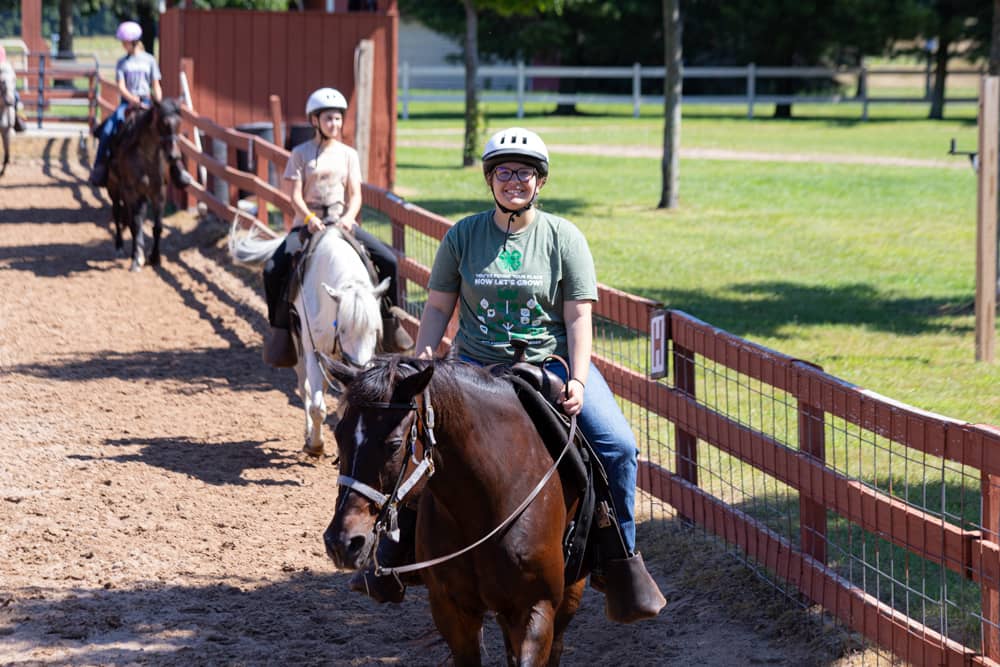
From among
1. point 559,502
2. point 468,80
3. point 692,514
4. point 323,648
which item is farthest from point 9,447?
point 468,80

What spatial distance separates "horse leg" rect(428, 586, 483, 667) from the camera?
4.80m

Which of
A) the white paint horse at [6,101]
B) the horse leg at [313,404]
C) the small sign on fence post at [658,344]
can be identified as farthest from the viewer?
the white paint horse at [6,101]

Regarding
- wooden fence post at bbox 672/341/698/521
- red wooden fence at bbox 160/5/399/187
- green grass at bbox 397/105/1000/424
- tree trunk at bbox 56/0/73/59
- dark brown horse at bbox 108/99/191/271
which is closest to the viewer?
wooden fence post at bbox 672/341/698/521

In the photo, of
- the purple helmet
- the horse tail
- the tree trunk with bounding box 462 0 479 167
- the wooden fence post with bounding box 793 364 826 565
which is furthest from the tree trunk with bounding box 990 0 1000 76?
the tree trunk with bounding box 462 0 479 167

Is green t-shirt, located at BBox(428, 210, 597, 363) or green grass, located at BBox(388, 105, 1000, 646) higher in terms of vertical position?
green t-shirt, located at BBox(428, 210, 597, 363)

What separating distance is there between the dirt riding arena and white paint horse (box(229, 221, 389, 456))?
1.81 feet

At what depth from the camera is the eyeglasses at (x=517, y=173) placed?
4.94 metres

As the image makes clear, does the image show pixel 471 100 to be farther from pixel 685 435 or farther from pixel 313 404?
pixel 685 435

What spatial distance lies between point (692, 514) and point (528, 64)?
52.9 metres

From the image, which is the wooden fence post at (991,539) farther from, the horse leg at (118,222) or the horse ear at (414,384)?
the horse leg at (118,222)

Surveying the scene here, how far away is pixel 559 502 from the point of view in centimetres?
489

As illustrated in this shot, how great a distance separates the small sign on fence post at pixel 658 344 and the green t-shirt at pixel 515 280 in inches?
68.7

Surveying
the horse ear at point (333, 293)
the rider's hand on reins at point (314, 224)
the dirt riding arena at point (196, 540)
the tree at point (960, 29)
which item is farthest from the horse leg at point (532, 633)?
the tree at point (960, 29)

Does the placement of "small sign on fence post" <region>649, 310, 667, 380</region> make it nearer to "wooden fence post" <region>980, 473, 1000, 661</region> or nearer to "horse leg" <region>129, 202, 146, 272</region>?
"wooden fence post" <region>980, 473, 1000, 661</region>
